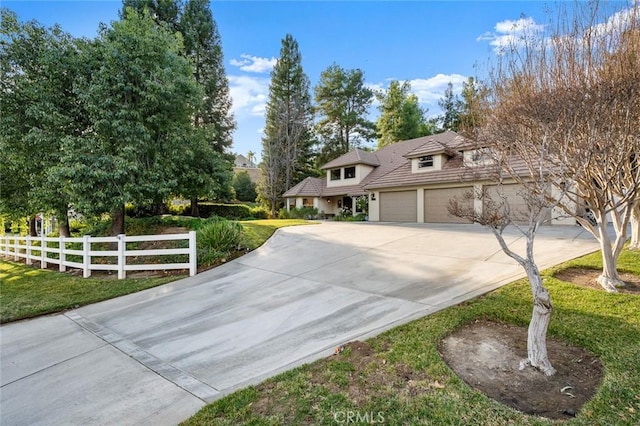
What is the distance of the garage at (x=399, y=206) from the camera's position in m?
17.7

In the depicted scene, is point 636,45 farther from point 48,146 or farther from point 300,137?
point 300,137

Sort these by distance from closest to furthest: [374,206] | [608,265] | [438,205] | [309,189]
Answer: [608,265] < [438,205] < [374,206] < [309,189]

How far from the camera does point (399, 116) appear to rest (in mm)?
31797

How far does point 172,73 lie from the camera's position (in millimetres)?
9742

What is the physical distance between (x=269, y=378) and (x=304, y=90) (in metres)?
33.3

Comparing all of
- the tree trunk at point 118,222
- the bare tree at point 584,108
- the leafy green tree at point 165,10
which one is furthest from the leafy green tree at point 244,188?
the bare tree at point 584,108

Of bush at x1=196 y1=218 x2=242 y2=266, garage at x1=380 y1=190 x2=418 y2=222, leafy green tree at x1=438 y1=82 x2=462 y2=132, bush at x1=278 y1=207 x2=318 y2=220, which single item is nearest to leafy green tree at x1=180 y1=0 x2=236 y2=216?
bush at x1=278 y1=207 x2=318 y2=220

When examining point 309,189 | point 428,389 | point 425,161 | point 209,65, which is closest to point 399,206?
point 425,161

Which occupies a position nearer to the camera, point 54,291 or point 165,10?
point 54,291

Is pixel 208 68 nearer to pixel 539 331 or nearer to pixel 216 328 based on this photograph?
pixel 216 328

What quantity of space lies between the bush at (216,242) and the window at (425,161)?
12296 mm

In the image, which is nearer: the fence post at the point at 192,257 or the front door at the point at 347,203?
the fence post at the point at 192,257

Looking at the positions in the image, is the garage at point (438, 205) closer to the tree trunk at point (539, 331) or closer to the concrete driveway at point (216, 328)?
the concrete driveway at point (216, 328)

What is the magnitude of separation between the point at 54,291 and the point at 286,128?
2483 centimetres
